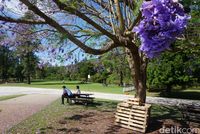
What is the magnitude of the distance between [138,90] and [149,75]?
693 inches

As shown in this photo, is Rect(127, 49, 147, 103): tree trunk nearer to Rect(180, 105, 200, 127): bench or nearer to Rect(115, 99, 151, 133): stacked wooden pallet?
Rect(115, 99, 151, 133): stacked wooden pallet

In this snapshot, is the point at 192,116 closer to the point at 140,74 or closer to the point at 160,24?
the point at 140,74

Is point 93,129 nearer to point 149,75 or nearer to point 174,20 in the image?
point 174,20

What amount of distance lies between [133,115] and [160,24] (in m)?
10.7

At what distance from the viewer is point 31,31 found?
13602mm

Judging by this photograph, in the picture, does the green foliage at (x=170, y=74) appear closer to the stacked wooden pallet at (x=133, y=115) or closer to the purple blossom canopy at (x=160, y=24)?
the stacked wooden pallet at (x=133, y=115)

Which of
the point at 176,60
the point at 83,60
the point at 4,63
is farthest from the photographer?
the point at 4,63

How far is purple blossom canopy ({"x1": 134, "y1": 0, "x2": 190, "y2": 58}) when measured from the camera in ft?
7.53

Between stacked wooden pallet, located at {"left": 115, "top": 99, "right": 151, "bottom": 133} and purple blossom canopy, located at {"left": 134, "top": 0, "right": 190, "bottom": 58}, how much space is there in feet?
33.6

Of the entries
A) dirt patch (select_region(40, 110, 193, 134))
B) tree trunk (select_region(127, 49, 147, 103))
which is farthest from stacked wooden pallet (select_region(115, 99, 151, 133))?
tree trunk (select_region(127, 49, 147, 103))

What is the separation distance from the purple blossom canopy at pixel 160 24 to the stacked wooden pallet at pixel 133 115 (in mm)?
10241

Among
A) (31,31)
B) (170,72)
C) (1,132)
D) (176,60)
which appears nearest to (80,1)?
(31,31)

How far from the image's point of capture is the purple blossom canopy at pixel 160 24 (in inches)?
90.4

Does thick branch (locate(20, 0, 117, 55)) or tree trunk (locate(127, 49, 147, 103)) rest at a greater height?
thick branch (locate(20, 0, 117, 55))
